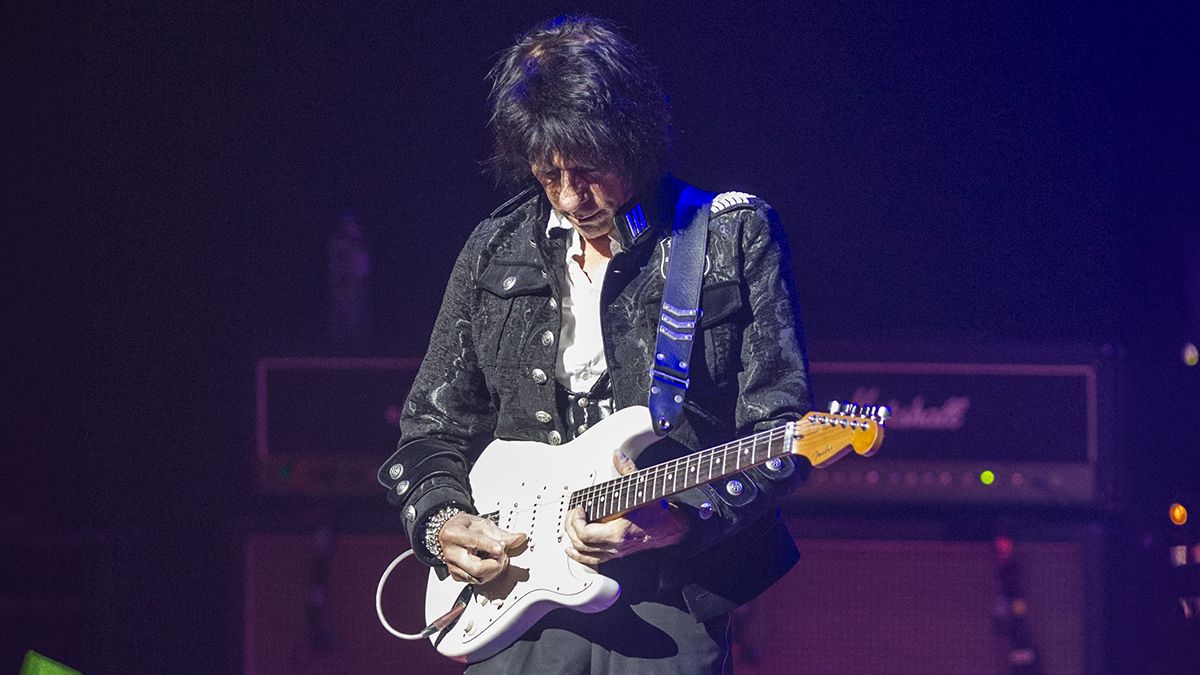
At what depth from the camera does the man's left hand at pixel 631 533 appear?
6.59 feet

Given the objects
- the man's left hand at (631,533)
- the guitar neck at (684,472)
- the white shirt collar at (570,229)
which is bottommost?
the man's left hand at (631,533)

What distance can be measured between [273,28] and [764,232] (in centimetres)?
281

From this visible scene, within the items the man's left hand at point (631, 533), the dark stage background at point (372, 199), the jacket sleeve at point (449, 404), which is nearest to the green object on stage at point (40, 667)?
the man's left hand at point (631, 533)

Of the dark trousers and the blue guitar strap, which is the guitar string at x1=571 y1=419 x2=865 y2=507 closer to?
the blue guitar strap

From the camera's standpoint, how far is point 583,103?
2201 mm

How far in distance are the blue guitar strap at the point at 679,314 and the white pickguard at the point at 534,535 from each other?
0.05 meters

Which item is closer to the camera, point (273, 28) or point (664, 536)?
point (664, 536)

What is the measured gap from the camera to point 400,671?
11.9ft

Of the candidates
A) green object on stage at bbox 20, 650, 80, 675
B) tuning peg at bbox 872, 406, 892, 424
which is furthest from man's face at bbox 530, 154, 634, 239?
green object on stage at bbox 20, 650, 80, 675

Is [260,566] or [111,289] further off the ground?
[111,289]

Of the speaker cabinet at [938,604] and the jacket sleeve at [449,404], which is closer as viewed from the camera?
the jacket sleeve at [449,404]

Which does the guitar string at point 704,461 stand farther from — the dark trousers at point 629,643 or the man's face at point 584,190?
the man's face at point 584,190

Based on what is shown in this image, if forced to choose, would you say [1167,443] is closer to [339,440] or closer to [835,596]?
[835,596]

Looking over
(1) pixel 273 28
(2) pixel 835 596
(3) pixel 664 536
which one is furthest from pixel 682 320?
(1) pixel 273 28
